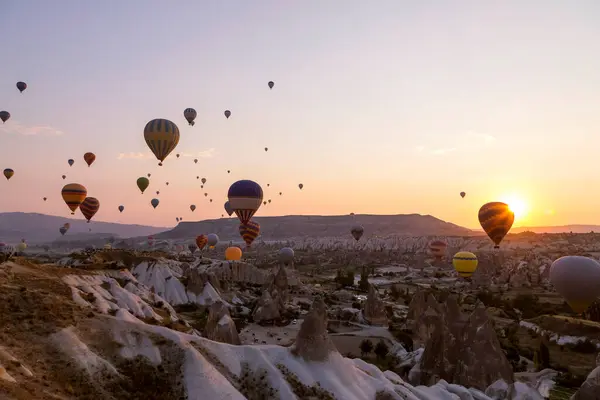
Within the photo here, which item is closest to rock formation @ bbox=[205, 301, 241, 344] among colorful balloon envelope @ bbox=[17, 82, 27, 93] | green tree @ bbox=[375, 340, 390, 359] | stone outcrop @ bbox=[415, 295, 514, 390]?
stone outcrop @ bbox=[415, 295, 514, 390]

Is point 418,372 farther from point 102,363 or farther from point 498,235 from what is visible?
point 498,235

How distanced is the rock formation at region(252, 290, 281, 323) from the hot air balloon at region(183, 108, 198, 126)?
86.2ft

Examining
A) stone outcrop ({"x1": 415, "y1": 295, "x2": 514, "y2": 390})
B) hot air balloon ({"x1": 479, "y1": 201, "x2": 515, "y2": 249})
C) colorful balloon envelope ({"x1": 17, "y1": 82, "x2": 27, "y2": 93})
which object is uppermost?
colorful balloon envelope ({"x1": 17, "y1": 82, "x2": 27, "y2": 93})

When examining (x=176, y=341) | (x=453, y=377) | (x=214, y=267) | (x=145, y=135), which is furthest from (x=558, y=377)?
(x=214, y=267)

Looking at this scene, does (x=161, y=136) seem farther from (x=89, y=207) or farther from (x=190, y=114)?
(x=89, y=207)

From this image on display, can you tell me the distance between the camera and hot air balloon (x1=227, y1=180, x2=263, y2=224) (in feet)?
179

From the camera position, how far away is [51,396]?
52.9 feet

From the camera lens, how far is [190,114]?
211ft

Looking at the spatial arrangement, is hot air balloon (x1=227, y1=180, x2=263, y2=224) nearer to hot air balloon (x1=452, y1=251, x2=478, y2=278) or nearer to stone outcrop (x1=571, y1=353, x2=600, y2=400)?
hot air balloon (x1=452, y1=251, x2=478, y2=278)

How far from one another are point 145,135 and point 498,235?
144 ft

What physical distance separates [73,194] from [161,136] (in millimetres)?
21068

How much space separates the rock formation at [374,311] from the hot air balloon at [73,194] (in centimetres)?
4197

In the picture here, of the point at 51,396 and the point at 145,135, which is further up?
the point at 145,135

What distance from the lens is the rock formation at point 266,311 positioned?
196 ft
